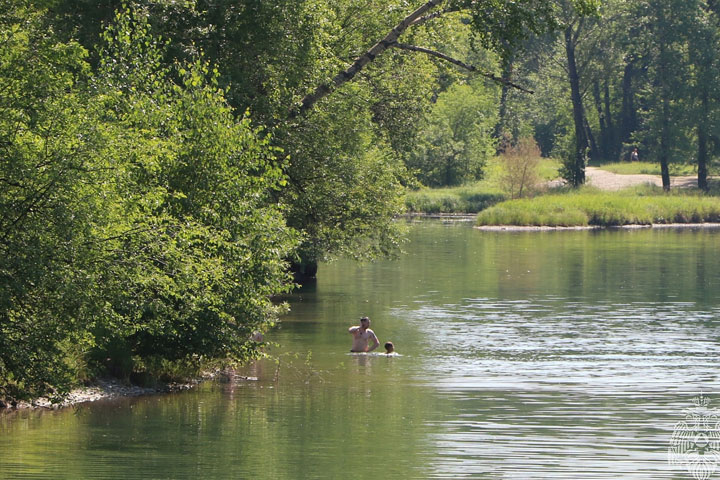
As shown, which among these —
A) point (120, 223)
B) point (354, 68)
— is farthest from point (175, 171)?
point (354, 68)

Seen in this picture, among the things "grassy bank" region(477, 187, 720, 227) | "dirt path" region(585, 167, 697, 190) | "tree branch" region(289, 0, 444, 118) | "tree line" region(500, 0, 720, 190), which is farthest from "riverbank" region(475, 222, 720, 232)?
"tree branch" region(289, 0, 444, 118)

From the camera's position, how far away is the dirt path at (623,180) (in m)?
90.2

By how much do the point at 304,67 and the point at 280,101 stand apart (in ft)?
3.49

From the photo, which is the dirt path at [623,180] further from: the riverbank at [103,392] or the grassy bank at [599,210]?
the riverbank at [103,392]

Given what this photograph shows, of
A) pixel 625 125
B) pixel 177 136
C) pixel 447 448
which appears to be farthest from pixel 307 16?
pixel 625 125

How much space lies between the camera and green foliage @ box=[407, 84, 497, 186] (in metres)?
90.6

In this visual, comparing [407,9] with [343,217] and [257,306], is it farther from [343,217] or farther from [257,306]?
[257,306]

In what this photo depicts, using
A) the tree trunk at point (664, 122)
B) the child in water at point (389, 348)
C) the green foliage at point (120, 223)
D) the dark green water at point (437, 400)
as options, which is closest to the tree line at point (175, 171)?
the green foliage at point (120, 223)

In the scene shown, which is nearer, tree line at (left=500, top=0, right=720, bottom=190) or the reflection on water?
the reflection on water

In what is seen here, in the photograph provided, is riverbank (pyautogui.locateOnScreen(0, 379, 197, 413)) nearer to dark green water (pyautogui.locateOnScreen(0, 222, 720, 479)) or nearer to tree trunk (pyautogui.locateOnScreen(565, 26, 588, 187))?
dark green water (pyautogui.locateOnScreen(0, 222, 720, 479))

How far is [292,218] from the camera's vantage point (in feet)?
107
